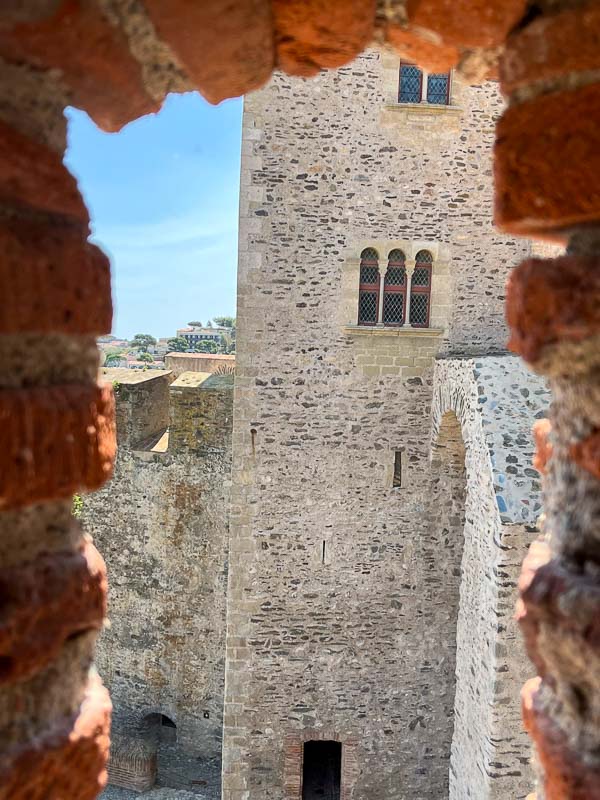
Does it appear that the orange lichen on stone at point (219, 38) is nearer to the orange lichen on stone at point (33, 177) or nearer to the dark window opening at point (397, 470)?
the orange lichen on stone at point (33, 177)

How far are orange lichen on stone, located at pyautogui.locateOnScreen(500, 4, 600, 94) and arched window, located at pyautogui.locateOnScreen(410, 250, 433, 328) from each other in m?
6.31

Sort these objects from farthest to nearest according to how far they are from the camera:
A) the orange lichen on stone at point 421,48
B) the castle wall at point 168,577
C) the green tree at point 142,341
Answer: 1. the green tree at point 142,341
2. the castle wall at point 168,577
3. the orange lichen on stone at point 421,48

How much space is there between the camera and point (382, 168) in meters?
7.17

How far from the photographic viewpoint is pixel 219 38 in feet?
3.93

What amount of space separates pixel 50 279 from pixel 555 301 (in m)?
0.87

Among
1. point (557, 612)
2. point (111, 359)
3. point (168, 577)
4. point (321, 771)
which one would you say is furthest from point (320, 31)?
point (111, 359)

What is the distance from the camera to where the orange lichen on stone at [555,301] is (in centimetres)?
104

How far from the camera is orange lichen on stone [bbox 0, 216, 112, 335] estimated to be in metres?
0.99

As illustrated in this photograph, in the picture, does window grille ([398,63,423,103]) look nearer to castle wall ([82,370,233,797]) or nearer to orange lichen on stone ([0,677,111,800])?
castle wall ([82,370,233,797])

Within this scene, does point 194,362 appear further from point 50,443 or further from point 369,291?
point 50,443

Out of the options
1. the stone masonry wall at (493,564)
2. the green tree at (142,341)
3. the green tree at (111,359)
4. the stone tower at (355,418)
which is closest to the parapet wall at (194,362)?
the stone tower at (355,418)

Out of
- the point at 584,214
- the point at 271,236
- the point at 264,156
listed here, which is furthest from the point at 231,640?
the point at 584,214

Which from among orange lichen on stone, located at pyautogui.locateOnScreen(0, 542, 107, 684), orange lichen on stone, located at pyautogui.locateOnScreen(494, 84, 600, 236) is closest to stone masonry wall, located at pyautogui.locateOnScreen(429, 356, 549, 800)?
orange lichen on stone, located at pyautogui.locateOnScreen(494, 84, 600, 236)

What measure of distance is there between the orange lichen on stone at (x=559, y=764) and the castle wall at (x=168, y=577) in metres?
8.78
